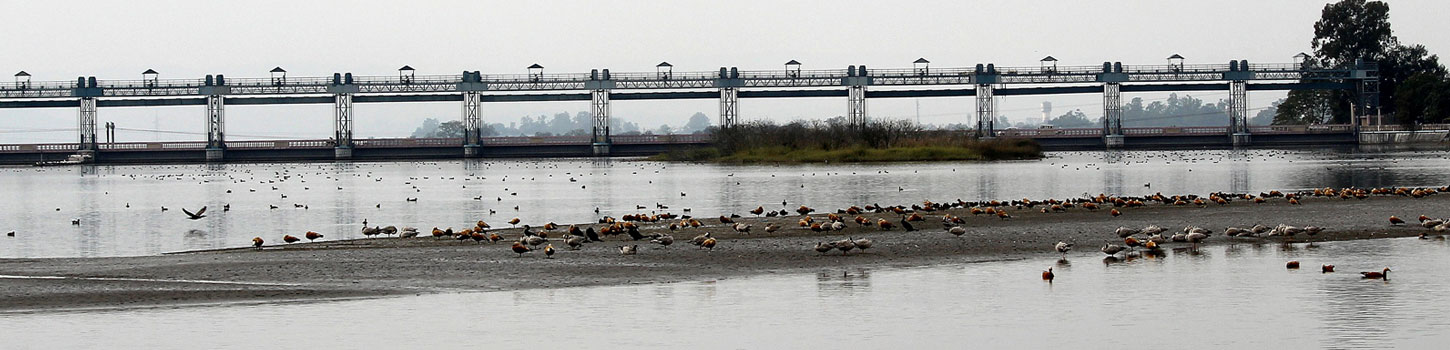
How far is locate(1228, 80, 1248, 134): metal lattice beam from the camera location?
126 m

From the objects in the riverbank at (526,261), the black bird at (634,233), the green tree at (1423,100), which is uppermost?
the green tree at (1423,100)

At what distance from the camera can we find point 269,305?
1702 cm

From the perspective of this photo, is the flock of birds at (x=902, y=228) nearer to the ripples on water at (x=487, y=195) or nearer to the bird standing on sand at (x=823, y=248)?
the bird standing on sand at (x=823, y=248)

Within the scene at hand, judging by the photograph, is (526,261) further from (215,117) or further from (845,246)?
(215,117)

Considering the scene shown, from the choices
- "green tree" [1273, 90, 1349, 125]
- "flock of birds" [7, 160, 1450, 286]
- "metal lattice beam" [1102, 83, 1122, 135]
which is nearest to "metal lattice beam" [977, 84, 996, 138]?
"metal lattice beam" [1102, 83, 1122, 135]

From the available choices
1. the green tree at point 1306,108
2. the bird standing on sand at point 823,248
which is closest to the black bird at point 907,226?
the bird standing on sand at point 823,248

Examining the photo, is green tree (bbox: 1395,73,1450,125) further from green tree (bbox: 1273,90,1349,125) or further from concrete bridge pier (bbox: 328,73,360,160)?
concrete bridge pier (bbox: 328,73,360,160)

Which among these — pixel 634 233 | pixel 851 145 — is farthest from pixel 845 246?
pixel 851 145

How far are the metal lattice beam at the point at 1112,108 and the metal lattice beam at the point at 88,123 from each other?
8028 cm

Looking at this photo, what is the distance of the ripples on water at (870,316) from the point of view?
14.0 meters

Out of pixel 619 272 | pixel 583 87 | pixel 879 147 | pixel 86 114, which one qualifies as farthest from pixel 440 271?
pixel 86 114

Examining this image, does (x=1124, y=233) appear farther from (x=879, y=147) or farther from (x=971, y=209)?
(x=879, y=147)

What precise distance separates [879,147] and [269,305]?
8155 centimetres

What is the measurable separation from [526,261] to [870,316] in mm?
7345
